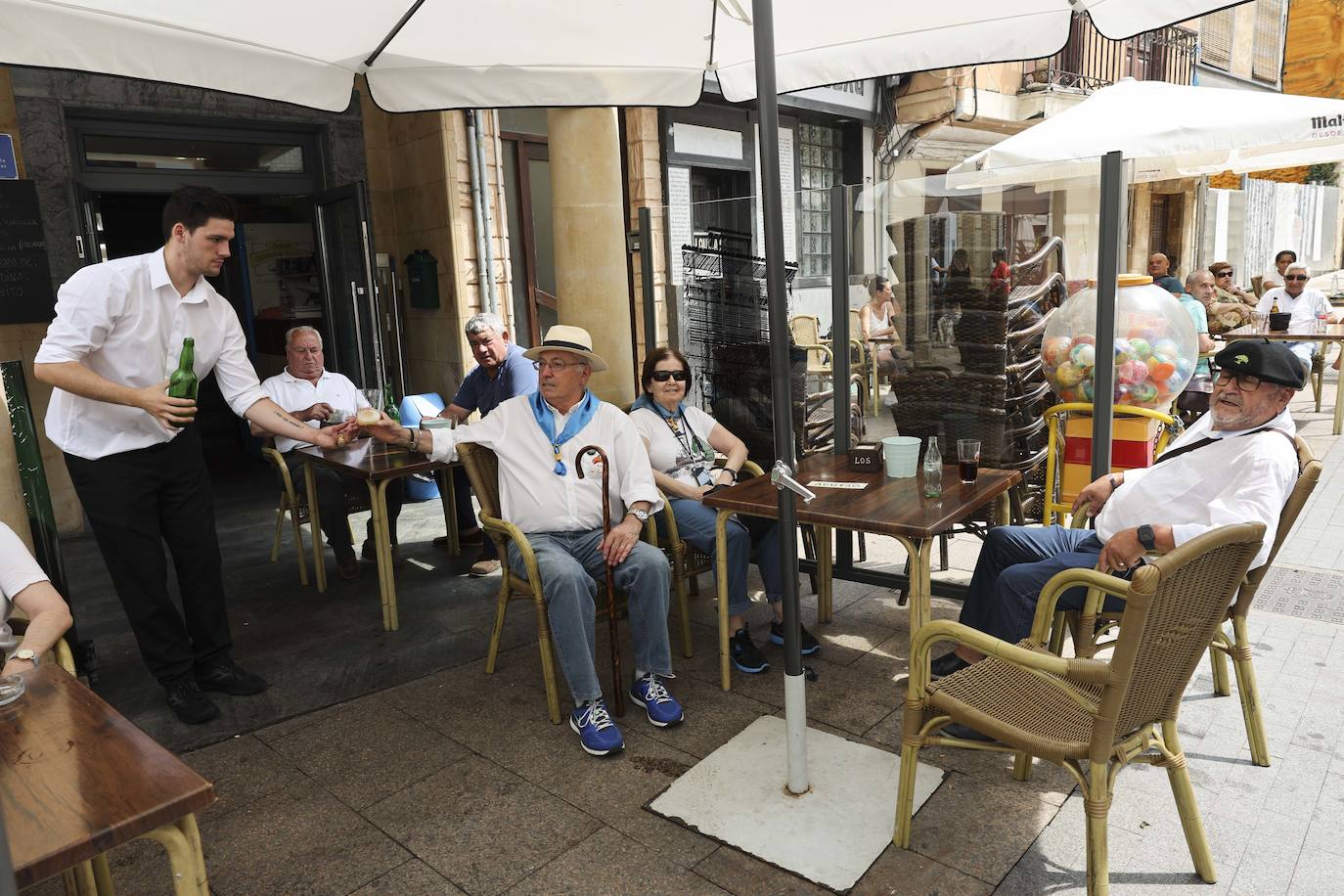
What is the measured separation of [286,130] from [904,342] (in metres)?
5.54

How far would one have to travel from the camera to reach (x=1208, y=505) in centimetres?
277

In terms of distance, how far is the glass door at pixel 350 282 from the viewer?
7.15 meters

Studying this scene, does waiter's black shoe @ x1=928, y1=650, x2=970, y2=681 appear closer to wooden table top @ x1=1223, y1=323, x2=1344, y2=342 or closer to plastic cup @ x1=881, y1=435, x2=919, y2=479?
plastic cup @ x1=881, y1=435, x2=919, y2=479

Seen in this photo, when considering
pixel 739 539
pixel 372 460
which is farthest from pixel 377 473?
pixel 739 539

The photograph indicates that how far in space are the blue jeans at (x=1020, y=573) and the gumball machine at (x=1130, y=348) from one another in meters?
1.08

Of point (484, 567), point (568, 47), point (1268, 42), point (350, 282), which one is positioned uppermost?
point (1268, 42)

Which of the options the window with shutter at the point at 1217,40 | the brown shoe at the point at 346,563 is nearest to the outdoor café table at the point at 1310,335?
the brown shoe at the point at 346,563

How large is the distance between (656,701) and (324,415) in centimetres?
270

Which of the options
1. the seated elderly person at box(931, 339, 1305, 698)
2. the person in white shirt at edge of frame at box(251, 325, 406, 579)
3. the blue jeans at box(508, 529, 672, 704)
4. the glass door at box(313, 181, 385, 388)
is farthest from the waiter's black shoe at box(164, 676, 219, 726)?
the glass door at box(313, 181, 385, 388)

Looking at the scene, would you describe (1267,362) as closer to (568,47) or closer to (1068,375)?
(1068,375)

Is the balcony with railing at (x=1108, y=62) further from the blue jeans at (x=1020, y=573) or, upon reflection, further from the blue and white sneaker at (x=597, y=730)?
the blue and white sneaker at (x=597, y=730)

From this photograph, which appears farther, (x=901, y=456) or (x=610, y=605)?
(x=901, y=456)

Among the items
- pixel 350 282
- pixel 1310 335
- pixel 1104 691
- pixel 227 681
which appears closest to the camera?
pixel 1104 691

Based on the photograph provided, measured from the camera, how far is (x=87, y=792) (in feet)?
4.99
